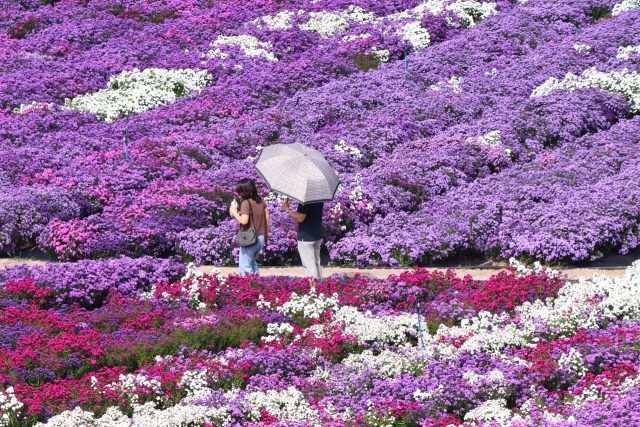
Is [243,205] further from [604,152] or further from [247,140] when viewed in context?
[604,152]

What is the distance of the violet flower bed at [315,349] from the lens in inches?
284

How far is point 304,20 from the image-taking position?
24047 mm

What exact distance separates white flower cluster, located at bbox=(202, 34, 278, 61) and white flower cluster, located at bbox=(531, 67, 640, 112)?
25.0 ft

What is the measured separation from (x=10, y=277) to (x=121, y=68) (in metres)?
11.4

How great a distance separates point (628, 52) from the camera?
18.5 m

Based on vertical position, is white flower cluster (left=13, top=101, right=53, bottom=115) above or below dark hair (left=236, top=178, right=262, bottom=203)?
above

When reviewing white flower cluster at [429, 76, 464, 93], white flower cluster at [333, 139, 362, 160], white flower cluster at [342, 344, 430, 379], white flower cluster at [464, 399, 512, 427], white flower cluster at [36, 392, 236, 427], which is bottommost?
white flower cluster at [464, 399, 512, 427]

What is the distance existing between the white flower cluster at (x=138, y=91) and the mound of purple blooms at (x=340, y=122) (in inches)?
2.3

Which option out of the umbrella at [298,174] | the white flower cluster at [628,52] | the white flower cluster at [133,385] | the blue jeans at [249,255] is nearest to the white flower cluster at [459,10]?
the white flower cluster at [628,52]

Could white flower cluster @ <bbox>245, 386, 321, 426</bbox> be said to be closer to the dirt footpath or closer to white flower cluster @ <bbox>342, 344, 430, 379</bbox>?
white flower cluster @ <bbox>342, 344, 430, 379</bbox>

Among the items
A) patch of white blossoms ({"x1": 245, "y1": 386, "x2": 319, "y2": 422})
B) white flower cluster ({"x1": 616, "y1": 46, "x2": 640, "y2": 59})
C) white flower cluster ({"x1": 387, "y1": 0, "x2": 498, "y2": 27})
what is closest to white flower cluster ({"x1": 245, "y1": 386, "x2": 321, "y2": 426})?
patch of white blossoms ({"x1": 245, "y1": 386, "x2": 319, "y2": 422})

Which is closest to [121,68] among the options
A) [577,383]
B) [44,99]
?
[44,99]

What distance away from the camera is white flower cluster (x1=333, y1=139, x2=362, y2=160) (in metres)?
15.0

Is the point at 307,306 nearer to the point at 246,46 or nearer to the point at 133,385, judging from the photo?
the point at 133,385
